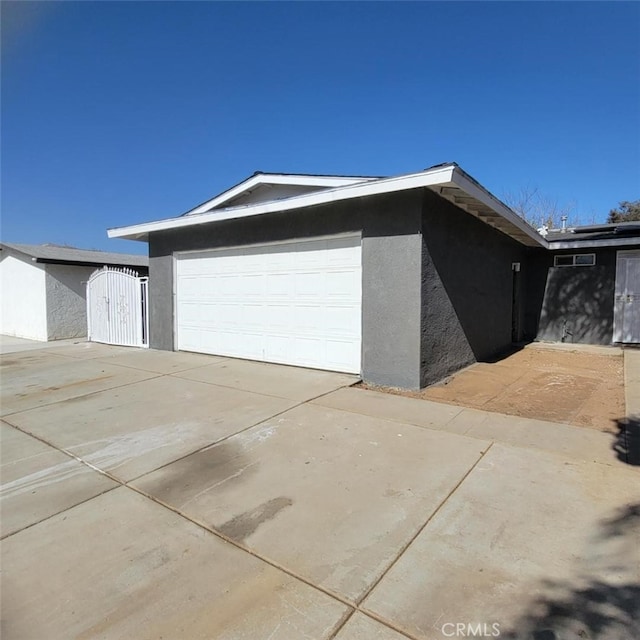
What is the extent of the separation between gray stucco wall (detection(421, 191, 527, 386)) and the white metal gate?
25.7ft

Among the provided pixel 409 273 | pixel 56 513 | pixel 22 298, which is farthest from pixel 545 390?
pixel 22 298

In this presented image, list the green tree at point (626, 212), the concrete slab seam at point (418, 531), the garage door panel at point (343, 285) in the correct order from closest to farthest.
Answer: the concrete slab seam at point (418, 531) → the garage door panel at point (343, 285) → the green tree at point (626, 212)

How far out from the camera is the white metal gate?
11.1m

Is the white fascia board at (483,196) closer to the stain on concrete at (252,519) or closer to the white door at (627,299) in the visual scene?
the white door at (627,299)

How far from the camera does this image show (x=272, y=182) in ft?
28.1

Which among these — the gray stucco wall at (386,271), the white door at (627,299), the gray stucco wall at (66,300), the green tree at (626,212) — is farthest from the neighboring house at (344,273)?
the green tree at (626,212)

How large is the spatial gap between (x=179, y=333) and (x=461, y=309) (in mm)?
6568

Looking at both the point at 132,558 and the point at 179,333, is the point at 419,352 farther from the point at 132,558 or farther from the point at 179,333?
the point at 179,333

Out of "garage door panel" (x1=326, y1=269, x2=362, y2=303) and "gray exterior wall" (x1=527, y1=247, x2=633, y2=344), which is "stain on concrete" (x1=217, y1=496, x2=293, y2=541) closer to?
"garage door panel" (x1=326, y1=269, x2=362, y2=303)

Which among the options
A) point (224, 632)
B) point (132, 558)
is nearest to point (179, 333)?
point (132, 558)

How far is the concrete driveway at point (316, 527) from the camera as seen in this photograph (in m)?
1.97

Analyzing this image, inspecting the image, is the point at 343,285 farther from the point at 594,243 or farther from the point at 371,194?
the point at 594,243

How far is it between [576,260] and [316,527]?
12.1 meters

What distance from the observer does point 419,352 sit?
6.08 m
